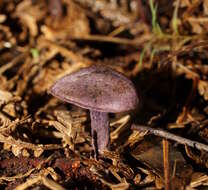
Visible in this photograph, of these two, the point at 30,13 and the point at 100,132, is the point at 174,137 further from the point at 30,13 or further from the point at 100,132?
the point at 30,13

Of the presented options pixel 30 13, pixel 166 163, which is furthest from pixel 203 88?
pixel 30 13

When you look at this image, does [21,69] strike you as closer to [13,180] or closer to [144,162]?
[13,180]

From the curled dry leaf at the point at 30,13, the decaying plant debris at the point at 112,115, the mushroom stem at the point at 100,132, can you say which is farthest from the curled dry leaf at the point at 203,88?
the curled dry leaf at the point at 30,13

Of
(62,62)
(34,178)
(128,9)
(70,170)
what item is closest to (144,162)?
(70,170)

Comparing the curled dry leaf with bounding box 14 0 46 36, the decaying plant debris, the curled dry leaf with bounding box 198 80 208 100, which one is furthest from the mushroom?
the curled dry leaf with bounding box 14 0 46 36

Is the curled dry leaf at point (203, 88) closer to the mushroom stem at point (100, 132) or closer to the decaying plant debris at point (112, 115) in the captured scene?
the decaying plant debris at point (112, 115)
